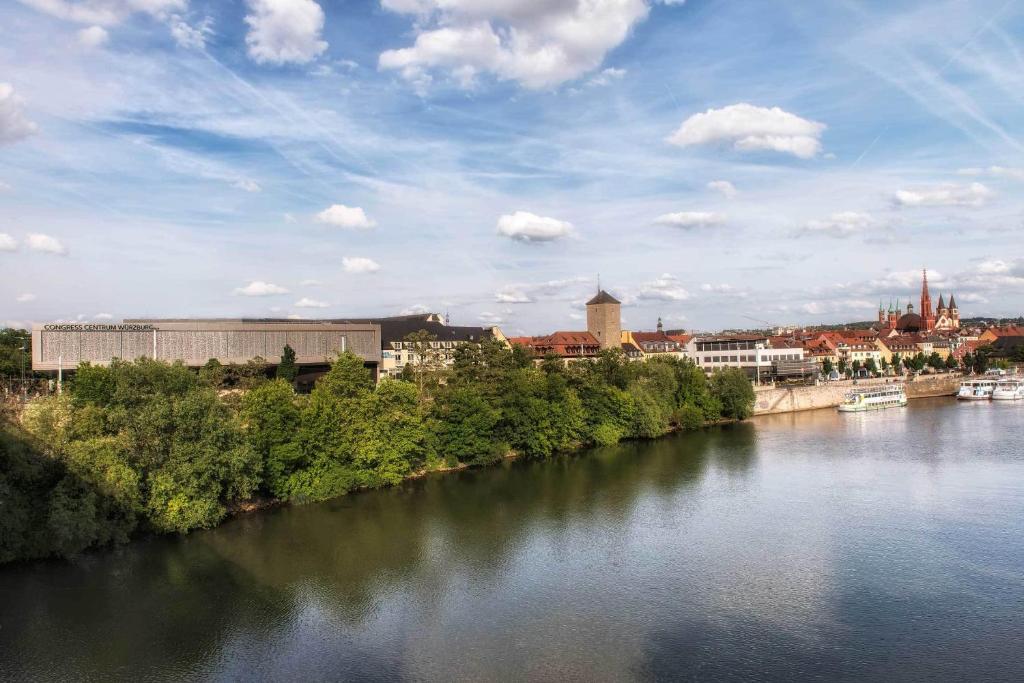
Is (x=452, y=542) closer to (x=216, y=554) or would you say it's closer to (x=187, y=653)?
(x=216, y=554)

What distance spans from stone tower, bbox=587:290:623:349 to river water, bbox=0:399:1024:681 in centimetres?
5256

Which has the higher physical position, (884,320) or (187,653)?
(884,320)

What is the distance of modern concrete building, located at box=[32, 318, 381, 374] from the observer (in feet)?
179

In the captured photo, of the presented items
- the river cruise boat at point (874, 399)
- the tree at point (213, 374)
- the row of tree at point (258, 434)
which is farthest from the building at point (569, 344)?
the tree at point (213, 374)

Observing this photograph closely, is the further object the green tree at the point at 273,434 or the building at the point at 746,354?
the building at the point at 746,354

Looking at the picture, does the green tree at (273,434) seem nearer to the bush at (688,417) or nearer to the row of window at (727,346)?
the bush at (688,417)

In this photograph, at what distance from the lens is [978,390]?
7838 cm

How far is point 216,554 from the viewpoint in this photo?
25.8 m

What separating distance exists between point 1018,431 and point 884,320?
121287mm

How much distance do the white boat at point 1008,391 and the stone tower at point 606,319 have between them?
38.7m

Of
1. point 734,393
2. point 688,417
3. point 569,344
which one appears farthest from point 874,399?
point 569,344

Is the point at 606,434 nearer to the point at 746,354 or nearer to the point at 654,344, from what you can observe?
the point at 746,354

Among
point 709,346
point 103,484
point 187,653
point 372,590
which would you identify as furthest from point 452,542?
point 709,346

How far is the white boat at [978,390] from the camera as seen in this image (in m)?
77.9
